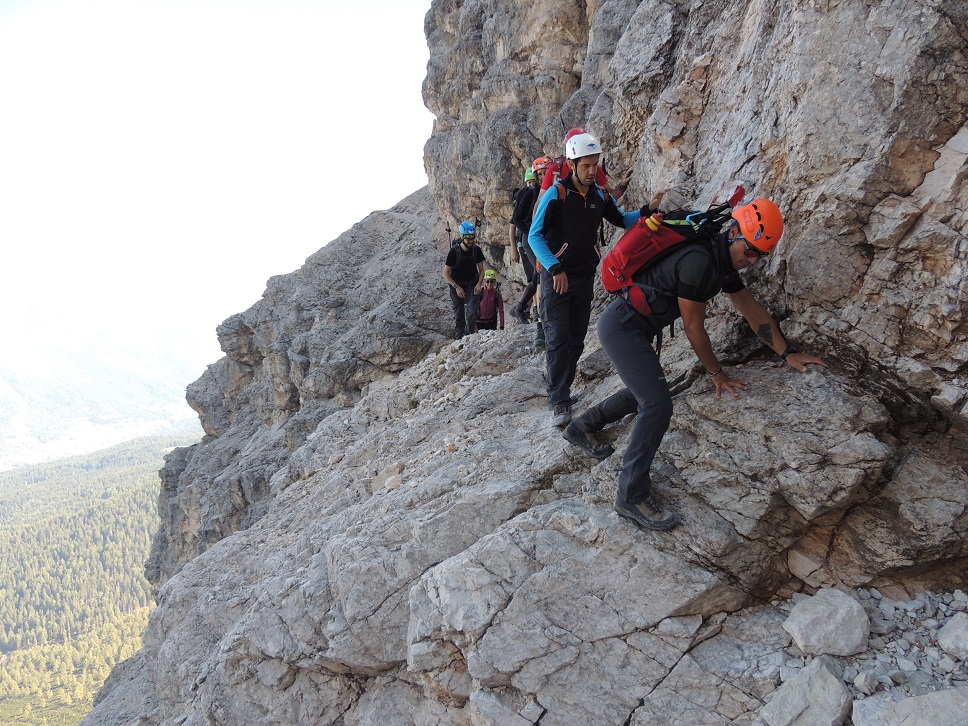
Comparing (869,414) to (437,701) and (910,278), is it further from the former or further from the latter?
(437,701)

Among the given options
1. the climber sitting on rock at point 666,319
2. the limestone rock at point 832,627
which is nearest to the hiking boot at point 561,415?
the climber sitting on rock at point 666,319

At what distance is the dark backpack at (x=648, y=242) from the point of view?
620 centimetres

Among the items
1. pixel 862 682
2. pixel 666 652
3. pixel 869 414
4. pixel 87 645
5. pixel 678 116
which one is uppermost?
pixel 678 116

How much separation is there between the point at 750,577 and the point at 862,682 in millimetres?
1230

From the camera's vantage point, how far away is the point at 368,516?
945cm

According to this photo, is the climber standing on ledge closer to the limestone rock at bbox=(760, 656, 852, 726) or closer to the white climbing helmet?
the white climbing helmet

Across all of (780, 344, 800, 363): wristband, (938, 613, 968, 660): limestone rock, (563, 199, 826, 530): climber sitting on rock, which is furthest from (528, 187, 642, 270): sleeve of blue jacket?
(938, 613, 968, 660): limestone rock

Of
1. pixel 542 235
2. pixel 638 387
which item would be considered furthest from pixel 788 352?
pixel 542 235

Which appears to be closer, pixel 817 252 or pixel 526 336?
pixel 817 252

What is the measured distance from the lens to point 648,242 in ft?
20.5

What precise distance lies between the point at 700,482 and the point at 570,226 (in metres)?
3.63

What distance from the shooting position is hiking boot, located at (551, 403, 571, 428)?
8477mm

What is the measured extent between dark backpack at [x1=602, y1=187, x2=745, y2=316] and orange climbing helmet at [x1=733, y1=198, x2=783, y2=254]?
0.41 meters

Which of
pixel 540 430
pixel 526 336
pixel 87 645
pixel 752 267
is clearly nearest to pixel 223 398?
pixel 526 336
